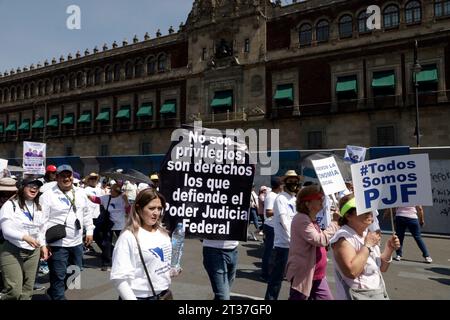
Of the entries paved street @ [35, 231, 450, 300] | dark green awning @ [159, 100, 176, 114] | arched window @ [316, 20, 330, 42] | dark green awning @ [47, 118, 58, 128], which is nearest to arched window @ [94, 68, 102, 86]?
dark green awning @ [47, 118, 58, 128]

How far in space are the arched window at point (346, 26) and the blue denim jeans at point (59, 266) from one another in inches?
943

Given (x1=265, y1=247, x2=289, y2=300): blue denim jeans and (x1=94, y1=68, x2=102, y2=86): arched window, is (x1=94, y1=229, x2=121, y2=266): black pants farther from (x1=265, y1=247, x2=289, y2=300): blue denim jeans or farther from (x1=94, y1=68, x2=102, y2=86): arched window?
(x1=94, y1=68, x2=102, y2=86): arched window

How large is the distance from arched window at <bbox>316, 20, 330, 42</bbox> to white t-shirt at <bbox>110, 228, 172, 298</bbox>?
991 inches

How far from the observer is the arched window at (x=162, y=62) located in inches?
1260

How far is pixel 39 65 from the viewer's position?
42375mm

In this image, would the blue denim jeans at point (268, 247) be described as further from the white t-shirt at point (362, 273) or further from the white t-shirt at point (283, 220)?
the white t-shirt at point (362, 273)

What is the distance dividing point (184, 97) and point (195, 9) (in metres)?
7.34

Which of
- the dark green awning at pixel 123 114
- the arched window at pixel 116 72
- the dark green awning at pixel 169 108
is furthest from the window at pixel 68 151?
the dark green awning at pixel 169 108

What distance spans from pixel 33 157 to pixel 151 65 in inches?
806

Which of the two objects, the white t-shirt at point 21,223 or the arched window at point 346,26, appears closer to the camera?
the white t-shirt at point 21,223

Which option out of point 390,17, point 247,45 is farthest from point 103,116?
point 390,17

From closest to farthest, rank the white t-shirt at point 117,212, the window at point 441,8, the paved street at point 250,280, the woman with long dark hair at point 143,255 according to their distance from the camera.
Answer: the woman with long dark hair at point 143,255 → the paved street at point 250,280 → the white t-shirt at point 117,212 → the window at point 441,8
